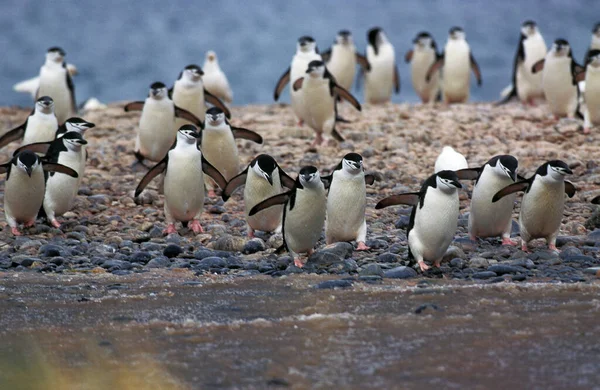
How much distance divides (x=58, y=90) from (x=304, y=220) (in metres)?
5.58

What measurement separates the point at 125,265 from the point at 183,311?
1.26 meters

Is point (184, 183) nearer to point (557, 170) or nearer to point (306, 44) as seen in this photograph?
point (557, 170)

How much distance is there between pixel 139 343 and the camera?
4.27 meters

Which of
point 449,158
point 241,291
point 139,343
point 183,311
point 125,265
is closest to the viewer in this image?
point 139,343

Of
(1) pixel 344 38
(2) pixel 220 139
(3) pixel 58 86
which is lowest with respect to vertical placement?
(2) pixel 220 139

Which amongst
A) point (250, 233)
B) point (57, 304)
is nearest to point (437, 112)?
point (250, 233)

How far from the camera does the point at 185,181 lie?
6883 mm

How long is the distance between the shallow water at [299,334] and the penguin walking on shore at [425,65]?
8761 mm

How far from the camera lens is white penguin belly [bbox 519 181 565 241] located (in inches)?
235

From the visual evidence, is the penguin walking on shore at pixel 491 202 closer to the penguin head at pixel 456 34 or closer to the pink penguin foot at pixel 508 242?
the pink penguin foot at pixel 508 242

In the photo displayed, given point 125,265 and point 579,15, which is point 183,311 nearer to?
point 125,265

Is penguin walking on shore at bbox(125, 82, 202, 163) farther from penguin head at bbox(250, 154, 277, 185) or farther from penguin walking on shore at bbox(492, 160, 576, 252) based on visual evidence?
penguin walking on shore at bbox(492, 160, 576, 252)

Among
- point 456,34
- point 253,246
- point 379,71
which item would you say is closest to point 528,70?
point 456,34

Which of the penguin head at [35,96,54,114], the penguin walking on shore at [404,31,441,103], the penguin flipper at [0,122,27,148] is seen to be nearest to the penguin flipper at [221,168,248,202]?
the penguin flipper at [0,122,27,148]
